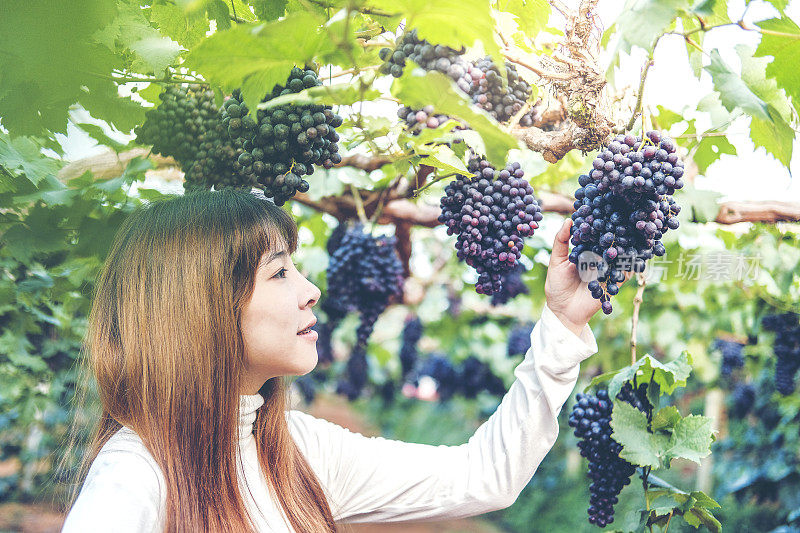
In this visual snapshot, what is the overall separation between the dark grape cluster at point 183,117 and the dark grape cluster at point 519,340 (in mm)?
3365

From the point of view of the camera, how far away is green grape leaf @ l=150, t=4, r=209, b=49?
1.68 m

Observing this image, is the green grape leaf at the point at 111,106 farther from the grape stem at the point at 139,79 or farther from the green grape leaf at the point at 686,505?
the green grape leaf at the point at 686,505

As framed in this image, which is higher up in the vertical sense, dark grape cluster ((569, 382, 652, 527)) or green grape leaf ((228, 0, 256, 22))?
green grape leaf ((228, 0, 256, 22))

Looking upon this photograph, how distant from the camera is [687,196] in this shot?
2.27 meters

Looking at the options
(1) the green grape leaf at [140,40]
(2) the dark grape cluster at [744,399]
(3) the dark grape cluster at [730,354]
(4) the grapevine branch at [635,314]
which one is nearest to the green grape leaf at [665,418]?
(4) the grapevine branch at [635,314]

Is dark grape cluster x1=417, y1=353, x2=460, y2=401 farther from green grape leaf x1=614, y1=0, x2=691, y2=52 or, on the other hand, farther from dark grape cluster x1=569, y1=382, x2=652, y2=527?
green grape leaf x1=614, y1=0, x2=691, y2=52

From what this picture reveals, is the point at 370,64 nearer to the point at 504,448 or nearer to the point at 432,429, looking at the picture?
the point at 504,448

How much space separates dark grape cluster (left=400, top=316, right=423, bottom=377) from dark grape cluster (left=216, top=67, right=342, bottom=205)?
4.12 metres

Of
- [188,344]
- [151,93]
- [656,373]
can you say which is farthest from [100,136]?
[656,373]

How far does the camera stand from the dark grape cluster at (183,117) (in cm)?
186

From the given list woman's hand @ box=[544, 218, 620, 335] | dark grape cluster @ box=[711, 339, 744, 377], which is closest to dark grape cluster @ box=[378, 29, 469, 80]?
woman's hand @ box=[544, 218, 620, 335]

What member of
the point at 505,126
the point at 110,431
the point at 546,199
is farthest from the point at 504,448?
the point at 546,199

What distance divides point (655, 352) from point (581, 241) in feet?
18.9

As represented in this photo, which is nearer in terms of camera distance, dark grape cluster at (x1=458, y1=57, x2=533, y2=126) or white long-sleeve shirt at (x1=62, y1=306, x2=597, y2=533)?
white long-sleeve shirt at (x1=62, y1=306, x2=597, y2=533)
